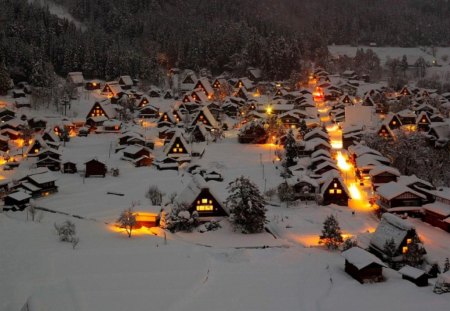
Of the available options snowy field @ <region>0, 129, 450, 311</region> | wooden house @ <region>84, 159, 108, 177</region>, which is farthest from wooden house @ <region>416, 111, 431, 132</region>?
wooden house @ <region>84, 159, 108, 177</region>

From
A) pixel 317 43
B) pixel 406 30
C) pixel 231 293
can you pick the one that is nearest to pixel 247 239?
pixel 231 293

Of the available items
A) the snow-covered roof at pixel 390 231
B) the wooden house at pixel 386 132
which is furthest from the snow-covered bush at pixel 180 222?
the wooden house at pixel 386 132

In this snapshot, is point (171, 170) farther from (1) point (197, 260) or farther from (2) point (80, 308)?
(2) point (80, 308)

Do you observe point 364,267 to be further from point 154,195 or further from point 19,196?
point 19,196

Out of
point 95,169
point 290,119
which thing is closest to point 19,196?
point 95,169

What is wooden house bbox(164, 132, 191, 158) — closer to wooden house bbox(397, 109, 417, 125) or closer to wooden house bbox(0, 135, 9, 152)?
wooden house bbox(0, 135, 9, 152)

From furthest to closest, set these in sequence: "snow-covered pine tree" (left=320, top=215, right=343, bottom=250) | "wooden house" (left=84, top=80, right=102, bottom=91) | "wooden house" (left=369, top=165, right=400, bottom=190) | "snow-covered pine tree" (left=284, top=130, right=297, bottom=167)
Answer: "wooden house" (left=84, top=80, right=102, bottom=91) → "snow-covered pine tree" (left=284, top=130, right=297, bottom=167) → "wooden house" (left=369, top=165, right=400, bottom=190) → "snow-covered pine tree" (left=320, top=215, right=343, bottom=250)
